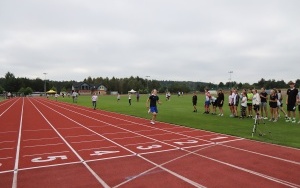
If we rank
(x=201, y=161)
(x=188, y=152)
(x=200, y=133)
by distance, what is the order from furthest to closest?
1. (x=200, y=133)
2. (x=188, y=152)
3. (x=201, y=161)

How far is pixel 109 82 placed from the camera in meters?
154

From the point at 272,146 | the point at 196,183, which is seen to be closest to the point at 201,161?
the point at 196,183

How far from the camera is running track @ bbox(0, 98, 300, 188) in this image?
6.15m

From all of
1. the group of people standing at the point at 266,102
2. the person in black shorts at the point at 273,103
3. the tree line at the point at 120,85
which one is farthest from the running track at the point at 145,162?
the tree line at the point at 120,85

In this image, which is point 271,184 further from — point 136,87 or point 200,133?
point 136,87

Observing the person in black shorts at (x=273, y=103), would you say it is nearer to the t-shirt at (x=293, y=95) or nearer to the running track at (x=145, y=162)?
the t-shirt at (x=293, y=95)

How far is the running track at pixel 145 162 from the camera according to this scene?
6.15 m

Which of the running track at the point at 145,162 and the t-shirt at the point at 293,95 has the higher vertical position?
the t-shirt at the point at 293,95

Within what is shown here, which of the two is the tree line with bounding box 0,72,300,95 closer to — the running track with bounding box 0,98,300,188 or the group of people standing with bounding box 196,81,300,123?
the group of people standing with bounding box 196,81,300,123

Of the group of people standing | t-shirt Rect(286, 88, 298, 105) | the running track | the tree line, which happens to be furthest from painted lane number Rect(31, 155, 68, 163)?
the tree line

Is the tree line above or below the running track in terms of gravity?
above

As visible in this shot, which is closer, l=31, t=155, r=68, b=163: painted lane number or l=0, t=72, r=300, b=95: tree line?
l=31, t=155, r=68, b=163: painted lane number

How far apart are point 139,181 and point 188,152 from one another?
294cm

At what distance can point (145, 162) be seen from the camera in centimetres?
766
